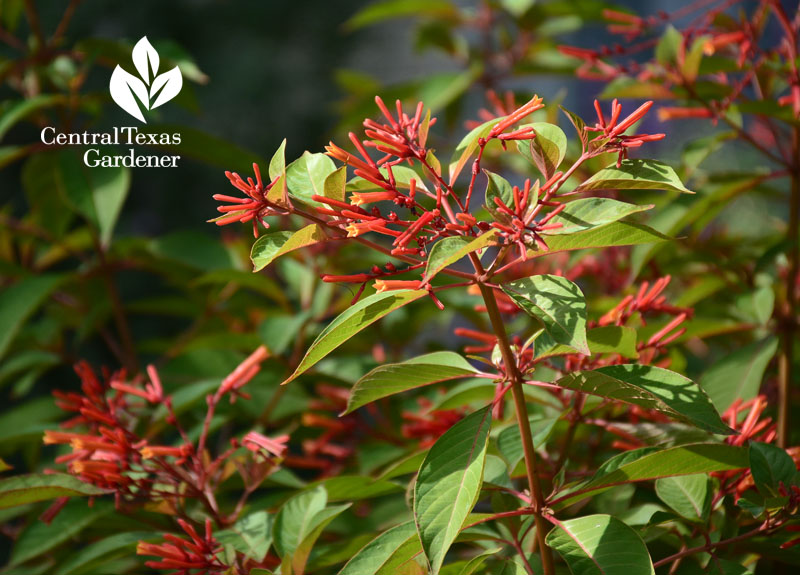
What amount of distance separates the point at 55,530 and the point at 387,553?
39 centimetres

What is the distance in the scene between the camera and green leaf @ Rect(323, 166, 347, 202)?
46 centimetres

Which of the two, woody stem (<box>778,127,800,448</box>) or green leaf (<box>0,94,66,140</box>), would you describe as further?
green leaf (<box>0,94,66,140</box>)

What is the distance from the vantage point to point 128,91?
108cm

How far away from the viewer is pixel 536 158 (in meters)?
0.50

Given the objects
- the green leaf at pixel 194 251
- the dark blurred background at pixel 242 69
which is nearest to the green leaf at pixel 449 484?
the green leaf at pixel 194 251

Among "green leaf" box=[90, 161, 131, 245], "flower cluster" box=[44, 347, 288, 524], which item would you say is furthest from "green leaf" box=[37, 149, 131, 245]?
"flower cluster" box=[44, 347, 288, 524]

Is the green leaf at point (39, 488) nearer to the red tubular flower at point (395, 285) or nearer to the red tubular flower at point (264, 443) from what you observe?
the red tubular flower at point (264, 443)

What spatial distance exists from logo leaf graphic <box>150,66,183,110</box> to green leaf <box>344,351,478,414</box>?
730 mm

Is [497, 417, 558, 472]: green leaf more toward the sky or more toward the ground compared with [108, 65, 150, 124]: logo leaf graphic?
more toward the ground

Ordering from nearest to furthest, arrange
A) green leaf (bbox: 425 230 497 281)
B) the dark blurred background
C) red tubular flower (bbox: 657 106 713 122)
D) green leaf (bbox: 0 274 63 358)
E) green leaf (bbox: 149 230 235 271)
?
green leaf (bbox: 425 230 497 281), red tubular flower (bbox: 657 106 713 122), green leaf (bbox: 0 274 63 358), green leaf (bbox: 149 230 235 271), the dark blurred background

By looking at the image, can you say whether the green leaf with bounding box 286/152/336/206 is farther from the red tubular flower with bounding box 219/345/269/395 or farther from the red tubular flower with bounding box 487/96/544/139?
the red tubular flower with bounding box 219/345/269/395

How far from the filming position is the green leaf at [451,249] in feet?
1.38

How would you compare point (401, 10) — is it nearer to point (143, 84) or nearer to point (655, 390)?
point (143, 84)

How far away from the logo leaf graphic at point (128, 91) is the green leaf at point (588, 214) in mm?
777
